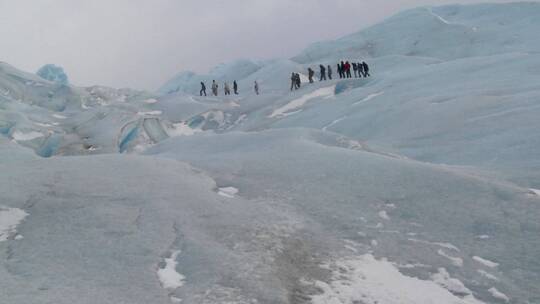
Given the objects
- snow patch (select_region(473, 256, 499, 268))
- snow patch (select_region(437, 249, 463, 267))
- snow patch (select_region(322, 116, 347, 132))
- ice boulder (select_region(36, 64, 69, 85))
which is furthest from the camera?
ice boulder (select_region(36, 64, 69, 85))

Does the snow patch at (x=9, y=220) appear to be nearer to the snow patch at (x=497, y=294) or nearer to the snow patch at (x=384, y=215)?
the snow patch at (x=384, y=215)

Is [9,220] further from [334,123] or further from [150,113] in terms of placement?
[150,113]

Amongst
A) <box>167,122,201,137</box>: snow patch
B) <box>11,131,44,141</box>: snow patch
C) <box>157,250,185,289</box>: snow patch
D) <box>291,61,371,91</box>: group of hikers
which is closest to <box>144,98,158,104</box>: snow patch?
<box>167,122,201,137</box>: snow patch

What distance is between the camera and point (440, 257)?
689 centimetres

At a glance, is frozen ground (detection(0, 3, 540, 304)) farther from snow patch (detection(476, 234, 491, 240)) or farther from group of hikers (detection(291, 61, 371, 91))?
group of hikers (detection(291, 61, 371, 91))

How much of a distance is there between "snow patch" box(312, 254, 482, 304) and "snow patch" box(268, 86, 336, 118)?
23507 millimetres

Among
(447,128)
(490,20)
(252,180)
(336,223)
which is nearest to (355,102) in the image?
(447,128)

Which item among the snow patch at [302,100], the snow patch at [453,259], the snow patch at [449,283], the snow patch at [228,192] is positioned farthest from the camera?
the snow patch at [302,100]

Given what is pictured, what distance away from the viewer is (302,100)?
104 ft

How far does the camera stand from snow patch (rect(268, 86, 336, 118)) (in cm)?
3061

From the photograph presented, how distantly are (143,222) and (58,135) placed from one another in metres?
32.1

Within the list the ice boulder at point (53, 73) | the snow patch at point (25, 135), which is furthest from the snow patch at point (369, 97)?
the ice boulder at point (53, 73)

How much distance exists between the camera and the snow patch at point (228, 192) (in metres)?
9.34

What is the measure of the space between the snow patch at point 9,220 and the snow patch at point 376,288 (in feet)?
15.1
